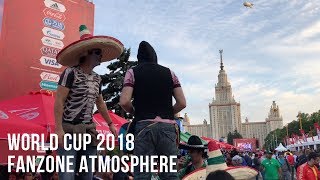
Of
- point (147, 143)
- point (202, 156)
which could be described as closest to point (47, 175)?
point (202, 156)

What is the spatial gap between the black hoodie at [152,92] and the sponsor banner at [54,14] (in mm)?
10445

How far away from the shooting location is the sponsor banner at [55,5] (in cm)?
1318

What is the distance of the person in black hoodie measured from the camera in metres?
3.44

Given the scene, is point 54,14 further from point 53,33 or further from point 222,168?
point 222,168

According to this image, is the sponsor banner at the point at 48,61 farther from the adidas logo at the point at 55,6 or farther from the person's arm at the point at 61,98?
the person's arm at the point at 61,98

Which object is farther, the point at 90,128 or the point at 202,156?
the point at 202,156

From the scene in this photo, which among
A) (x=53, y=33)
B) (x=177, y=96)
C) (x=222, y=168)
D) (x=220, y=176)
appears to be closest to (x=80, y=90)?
(x=177, y=96)

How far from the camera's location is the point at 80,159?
Result: 3.62 meters

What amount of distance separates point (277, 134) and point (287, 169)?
425 feet

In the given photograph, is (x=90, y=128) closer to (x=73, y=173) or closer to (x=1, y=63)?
(x=73, y=173)

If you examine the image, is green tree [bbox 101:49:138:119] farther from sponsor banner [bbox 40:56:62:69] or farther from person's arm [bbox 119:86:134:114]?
person's arm [bbox 119:86:134:114]

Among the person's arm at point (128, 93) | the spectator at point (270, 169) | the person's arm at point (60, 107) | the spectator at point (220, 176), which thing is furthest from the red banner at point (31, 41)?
the spectator at point (220, 176)

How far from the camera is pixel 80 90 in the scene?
12.3 ft

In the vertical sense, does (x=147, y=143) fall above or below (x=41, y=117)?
below
